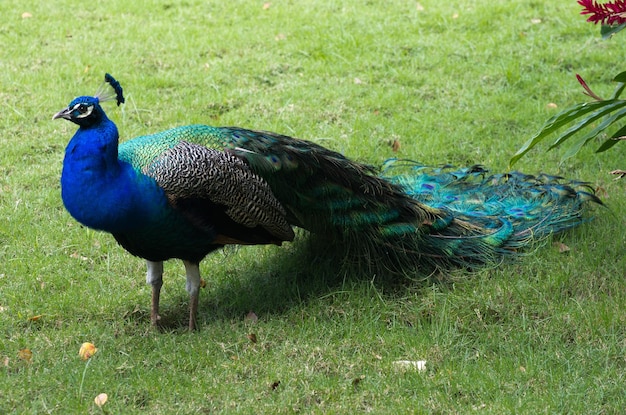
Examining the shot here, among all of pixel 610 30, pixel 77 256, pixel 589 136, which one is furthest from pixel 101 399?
pixel 610 30

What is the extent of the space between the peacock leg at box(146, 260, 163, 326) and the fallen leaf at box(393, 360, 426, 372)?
1.33m

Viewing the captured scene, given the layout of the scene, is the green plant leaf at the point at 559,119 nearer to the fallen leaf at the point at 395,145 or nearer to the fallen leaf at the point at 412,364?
the fallen leaf at the point at 412,364

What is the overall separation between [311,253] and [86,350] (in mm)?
1378

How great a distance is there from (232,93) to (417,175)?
2371mm

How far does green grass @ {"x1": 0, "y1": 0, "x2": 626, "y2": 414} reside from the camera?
386 cm

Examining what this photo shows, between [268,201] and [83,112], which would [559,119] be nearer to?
[268,201]

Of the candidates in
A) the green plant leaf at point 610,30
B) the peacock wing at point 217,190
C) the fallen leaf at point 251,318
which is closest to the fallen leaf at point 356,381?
the fallen leaf at point 251,318

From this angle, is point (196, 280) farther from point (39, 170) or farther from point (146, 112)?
point (146, 112)

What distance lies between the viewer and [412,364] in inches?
156

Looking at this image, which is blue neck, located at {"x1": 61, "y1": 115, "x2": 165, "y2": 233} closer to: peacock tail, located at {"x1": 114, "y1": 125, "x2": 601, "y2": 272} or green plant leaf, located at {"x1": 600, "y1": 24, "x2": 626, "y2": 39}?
peacock tail, located at {"x1": 114, "y1": 125, "x2": 601, "y2": 272}

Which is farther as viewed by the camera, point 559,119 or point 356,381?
point 559,119

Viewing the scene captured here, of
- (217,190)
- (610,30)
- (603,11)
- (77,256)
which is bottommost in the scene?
(77,256)

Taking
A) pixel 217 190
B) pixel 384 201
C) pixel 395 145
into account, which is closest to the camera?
pixel 217 190

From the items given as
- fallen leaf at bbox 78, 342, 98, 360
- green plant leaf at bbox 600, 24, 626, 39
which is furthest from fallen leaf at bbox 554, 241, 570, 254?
fallen leaf at bbox 78, 342, 98, 360
